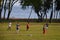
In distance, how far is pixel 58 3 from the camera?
10025 centimetres

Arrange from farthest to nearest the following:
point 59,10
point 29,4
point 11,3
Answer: point 59,10
point 29,4
point 11,3

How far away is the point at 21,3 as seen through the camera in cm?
9544

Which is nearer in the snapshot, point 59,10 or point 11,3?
point 11,3

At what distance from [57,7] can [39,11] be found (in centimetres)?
710

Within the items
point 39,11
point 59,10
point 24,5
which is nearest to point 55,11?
point 59,10

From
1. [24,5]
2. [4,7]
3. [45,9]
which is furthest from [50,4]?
[4,7]

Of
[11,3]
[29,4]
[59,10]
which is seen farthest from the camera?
[59,10]

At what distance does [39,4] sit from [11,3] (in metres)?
11.0

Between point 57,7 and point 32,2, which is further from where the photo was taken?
point 57,7

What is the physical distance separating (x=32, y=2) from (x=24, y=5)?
2667mm

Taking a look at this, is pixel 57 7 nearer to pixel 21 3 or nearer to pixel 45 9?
pixel 45 9

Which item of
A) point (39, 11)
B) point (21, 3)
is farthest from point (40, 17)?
point (21, 3)

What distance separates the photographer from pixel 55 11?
107m

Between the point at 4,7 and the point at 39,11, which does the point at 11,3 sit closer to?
the point at 4,7
